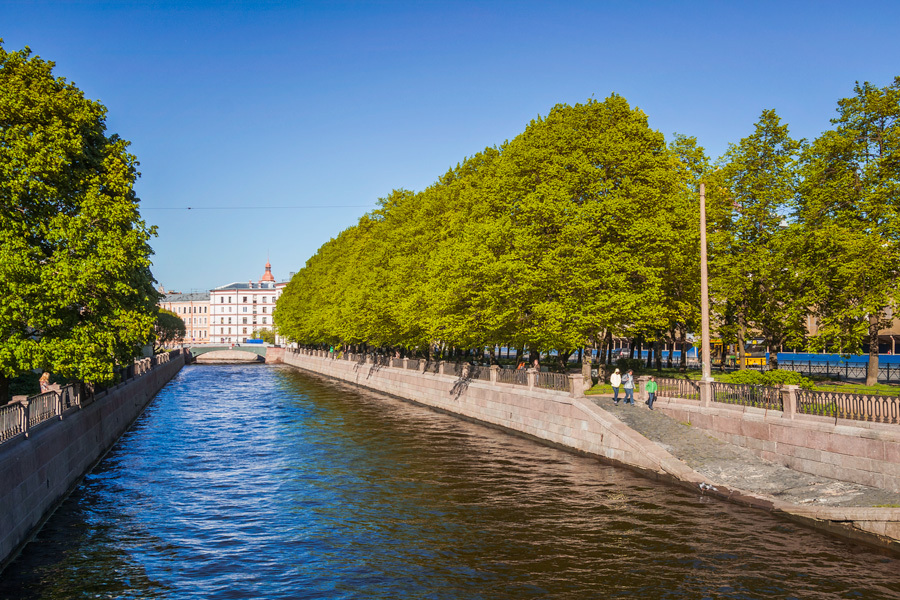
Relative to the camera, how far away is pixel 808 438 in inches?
837

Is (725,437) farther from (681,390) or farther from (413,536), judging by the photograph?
(413,536)

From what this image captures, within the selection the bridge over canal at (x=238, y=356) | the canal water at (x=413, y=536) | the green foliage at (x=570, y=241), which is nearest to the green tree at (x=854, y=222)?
the green foliage at (x=570, y=241)

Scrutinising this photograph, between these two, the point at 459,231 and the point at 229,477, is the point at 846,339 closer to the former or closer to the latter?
the point at 459,231

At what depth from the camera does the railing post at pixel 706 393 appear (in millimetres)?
26484

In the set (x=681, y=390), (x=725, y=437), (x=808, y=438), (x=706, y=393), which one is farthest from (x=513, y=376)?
(x=808, y=438)

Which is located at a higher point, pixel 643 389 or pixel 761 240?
pixel 761 240

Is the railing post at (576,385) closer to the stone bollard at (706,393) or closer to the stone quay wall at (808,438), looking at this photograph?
the stone quay wall at (808,438)

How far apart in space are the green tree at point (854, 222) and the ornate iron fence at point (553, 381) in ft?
43.7

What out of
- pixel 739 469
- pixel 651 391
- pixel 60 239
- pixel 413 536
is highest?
pixel 60 239

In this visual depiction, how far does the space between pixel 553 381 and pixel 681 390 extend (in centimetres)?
616

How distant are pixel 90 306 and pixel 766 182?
36.2 metres

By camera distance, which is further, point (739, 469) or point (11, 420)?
point (739, 469)

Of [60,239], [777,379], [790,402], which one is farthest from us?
[777,379]

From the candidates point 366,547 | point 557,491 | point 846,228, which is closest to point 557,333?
point 557,491
